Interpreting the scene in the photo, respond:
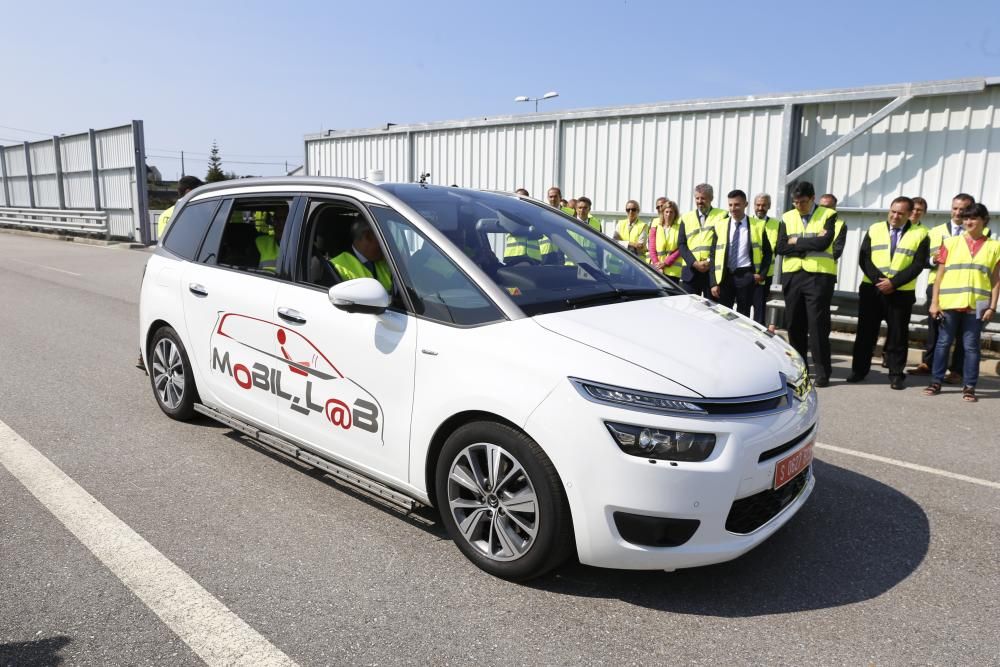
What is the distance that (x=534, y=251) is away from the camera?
12.7ft

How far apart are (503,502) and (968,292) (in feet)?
19.5

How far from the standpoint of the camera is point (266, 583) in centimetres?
311

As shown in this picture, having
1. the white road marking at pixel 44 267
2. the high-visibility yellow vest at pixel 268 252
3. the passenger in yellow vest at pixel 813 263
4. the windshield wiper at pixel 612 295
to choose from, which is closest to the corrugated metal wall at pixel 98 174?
the white road marking at pixel 44 267

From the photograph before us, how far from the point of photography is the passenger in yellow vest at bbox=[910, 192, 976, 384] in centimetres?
749

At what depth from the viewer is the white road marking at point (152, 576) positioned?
8.70 feet

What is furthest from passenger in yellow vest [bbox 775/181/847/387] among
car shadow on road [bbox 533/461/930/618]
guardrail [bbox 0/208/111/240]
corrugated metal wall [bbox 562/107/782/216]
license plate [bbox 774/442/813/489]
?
guardrail [bbox 0/208/111/240]

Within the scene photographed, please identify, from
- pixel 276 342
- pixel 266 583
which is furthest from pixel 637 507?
pixel 276 342

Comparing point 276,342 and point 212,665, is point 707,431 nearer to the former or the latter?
point 212,665

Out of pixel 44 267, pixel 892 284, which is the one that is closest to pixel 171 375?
pixel 892 284

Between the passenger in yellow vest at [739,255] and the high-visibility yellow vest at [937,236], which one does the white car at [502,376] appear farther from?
the high-visibility yellow vest at [937,236]

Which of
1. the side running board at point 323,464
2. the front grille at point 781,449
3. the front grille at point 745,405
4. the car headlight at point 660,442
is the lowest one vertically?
the side running board at point 323,464

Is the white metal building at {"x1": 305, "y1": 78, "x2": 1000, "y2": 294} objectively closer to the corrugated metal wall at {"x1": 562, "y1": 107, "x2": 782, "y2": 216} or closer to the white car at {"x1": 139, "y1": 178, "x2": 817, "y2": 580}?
the corrugated metal wall at {"x1": 562, "y1": 107, "x2": 782, "y2": 216}

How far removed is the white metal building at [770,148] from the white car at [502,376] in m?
6.64

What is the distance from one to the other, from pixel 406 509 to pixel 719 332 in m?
1.69
